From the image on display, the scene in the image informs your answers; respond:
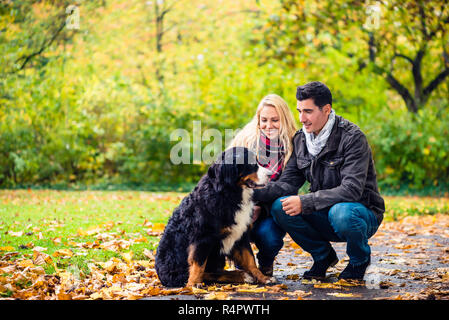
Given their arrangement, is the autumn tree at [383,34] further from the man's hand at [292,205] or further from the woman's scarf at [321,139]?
the man's hand at [292,205]

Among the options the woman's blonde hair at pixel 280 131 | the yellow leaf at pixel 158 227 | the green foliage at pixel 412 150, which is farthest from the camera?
the green foliage at pixel 412 150

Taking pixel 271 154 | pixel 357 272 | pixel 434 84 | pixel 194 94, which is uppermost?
pixel 434 84

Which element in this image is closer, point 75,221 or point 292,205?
point 292,205

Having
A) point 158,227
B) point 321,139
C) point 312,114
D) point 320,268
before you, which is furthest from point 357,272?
point 158,227

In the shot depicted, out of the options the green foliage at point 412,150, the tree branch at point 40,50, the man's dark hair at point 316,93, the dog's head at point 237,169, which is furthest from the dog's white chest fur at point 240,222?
the green foliage at point 412,150

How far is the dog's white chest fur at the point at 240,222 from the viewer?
420 centimetres

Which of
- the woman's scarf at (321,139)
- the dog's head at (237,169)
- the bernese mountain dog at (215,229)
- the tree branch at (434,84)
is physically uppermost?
the tree branch at (434,84)

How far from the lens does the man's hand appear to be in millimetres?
4363

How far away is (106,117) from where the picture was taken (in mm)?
15398

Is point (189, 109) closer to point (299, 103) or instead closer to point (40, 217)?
point (40, 217)

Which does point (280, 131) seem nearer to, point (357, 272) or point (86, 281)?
point (357, 272)

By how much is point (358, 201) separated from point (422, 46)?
477 inches

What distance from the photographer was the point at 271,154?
5066 millimetres

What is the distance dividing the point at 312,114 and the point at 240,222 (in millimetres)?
1222
